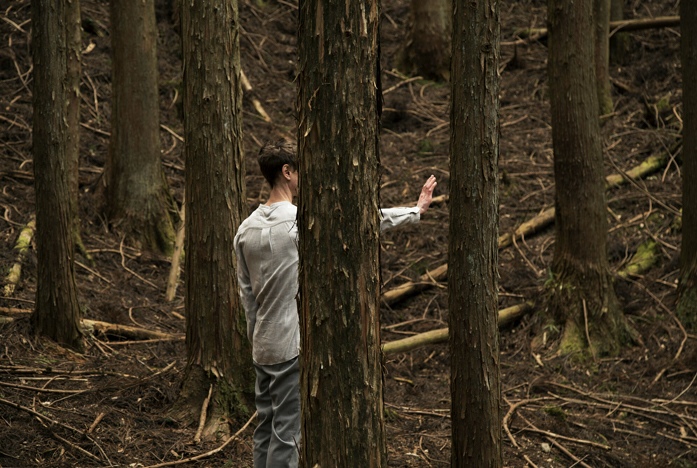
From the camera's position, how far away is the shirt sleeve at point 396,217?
4242mm

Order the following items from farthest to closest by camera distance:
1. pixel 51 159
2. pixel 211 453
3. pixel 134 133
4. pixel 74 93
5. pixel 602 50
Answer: pixel 602 50
pixel 134 133
pixel 74 93
pixel 51 159
pixel 211 453

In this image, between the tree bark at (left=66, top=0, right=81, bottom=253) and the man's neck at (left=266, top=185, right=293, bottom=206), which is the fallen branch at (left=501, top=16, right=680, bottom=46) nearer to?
the tree bark at (left=66, top=0, right=81, bottom=253)

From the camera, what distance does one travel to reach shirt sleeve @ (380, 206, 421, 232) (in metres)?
4.24

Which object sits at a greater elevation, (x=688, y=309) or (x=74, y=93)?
(x=74, y=93)

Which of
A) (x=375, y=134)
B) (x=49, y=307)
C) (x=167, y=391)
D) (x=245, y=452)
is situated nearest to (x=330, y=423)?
(x=375, y=134)

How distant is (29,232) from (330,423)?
6.58 metres

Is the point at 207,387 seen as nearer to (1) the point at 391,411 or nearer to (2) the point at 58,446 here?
(2) the point at 58,446

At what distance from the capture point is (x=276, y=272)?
4246 millimetres

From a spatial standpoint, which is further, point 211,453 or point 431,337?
point 431,337

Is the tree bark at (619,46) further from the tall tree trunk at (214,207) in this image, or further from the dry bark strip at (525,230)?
the tall tree trunk at (214,207)

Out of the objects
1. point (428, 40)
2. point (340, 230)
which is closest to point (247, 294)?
point (340, 230)

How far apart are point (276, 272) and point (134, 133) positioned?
21.2ft

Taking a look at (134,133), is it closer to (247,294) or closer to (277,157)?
(247,294)

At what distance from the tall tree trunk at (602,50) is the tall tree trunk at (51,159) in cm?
785
